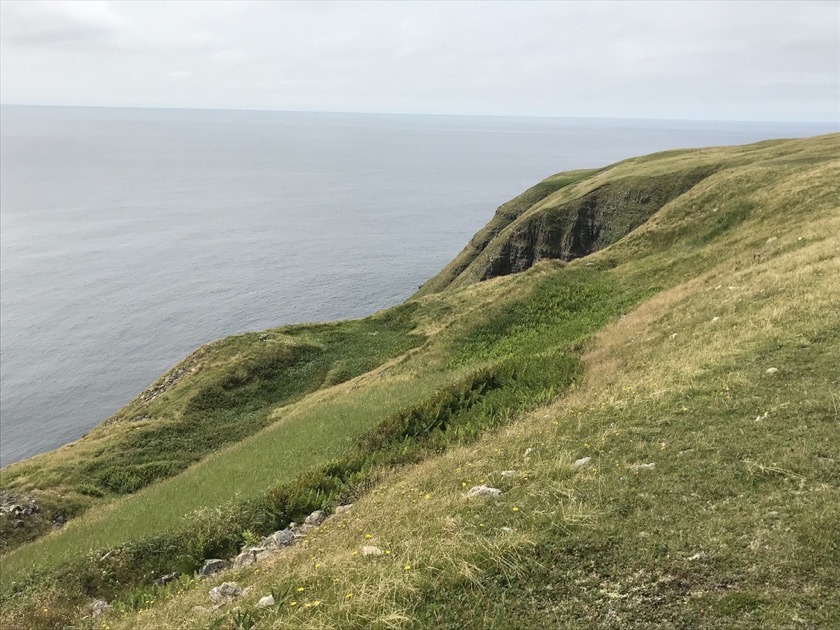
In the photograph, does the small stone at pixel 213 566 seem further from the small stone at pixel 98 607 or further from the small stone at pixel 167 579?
the small stone at pixel 98 607

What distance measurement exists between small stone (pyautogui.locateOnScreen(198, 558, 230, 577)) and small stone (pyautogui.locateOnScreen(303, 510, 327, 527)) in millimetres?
2132

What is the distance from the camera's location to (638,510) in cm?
909

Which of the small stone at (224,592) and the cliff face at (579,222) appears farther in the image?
the cliff face at (579,222)

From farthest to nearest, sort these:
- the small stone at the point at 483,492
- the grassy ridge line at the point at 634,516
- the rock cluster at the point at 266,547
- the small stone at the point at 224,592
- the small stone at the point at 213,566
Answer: the small stone at the point at 213,566
the rock cluster at the point at 266,547
the small stone at the point at 483,492
the small stone at the point at 224,592
the grassy ridge line at the point at 634,516

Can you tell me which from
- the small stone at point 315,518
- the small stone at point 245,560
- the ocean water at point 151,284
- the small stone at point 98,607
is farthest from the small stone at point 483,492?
the ocean water at point 151,284

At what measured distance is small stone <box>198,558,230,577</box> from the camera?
44.5ft

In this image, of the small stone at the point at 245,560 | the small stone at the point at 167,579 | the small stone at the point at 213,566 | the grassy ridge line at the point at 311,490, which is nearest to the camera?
the small stone at the point at 245,560

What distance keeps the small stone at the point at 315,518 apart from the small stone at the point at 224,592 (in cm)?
375

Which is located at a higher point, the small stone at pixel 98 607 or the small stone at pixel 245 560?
the small stone at pixel 245 560

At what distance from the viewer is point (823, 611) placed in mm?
6254

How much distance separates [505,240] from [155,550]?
6775 centimetres

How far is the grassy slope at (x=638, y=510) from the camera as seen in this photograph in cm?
717

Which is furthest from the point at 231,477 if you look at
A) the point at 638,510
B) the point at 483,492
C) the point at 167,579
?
the point at 638,510

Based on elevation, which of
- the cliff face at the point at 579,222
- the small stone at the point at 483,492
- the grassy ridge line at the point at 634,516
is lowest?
the small stone at the point at 483,492
